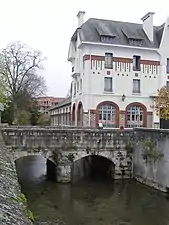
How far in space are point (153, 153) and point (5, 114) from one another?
23.4 m

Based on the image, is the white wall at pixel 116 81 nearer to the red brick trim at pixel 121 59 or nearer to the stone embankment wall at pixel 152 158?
the red brick trim at pixel 121 59

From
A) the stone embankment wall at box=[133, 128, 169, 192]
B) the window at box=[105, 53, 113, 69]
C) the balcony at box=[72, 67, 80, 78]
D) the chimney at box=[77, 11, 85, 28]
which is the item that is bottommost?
the stone embankment wall at box=[133, 128, 169, 192]

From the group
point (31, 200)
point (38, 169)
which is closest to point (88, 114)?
point (38, 169)

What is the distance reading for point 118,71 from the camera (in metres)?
34.8

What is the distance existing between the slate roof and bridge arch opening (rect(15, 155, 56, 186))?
13.1 m

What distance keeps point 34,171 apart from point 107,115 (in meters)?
10.9

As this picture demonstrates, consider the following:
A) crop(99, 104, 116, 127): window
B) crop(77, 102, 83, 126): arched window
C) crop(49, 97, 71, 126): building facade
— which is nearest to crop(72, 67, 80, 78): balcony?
crop(77, 102, 83, 126): arched window

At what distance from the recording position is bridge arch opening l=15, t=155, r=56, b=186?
23516 mm

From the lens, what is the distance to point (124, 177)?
Answer: 80.0 feet

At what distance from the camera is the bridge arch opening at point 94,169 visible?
990 inches

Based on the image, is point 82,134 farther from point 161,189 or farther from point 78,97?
point 78,97

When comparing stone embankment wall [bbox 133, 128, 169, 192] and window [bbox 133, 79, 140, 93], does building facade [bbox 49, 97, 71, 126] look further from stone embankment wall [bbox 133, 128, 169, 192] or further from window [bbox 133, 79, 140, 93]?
stone embankment wall [bbox 133, 128, 169, 192]

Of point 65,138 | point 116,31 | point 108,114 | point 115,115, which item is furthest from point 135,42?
point 65,138

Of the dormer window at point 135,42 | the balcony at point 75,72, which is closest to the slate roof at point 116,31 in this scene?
the dormer window at point 135,42
